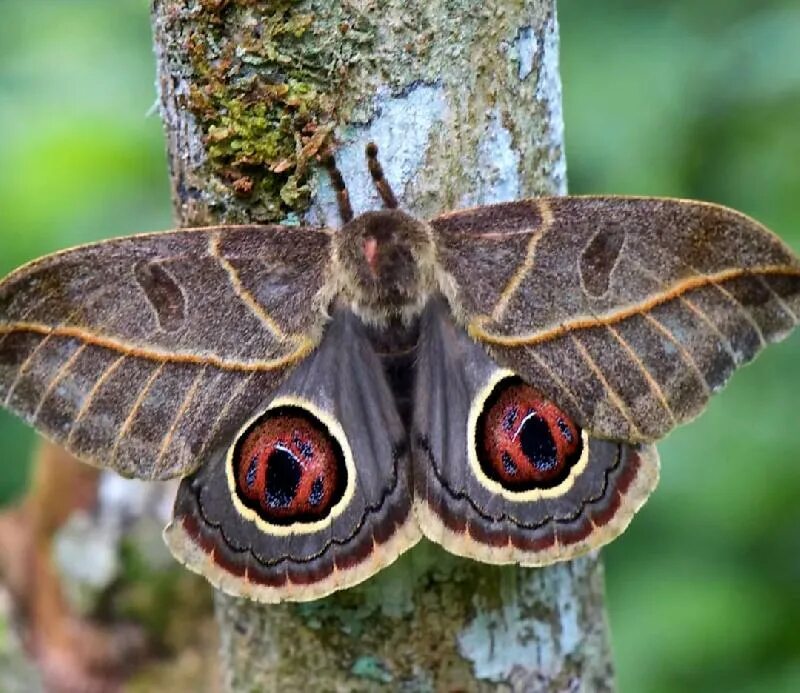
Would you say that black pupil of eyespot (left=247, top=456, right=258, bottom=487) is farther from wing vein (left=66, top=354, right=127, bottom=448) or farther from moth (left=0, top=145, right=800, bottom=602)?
wing vein (left=66, top=354, right=127, bottom=448)

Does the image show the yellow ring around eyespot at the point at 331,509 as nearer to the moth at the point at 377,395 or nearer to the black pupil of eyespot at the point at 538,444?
the moth at the point at 377,395

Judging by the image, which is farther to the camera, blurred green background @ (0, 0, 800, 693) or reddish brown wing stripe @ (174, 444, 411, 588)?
blurred green background @ (0, 0, 800, 693)

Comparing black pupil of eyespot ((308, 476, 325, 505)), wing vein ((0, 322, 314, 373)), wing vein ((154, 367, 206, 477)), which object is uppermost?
wing vein ((0, 322, 314, 373))

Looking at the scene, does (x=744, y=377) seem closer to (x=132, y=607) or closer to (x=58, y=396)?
(x=132, y=607)

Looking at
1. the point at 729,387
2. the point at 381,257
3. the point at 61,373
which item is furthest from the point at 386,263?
the point at 729,387

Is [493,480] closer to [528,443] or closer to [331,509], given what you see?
[528,443]

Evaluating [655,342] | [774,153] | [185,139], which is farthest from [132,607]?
[774,153]

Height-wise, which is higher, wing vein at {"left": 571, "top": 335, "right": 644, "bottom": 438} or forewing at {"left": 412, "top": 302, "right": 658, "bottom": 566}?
wing vein at {"left": 571, "top": 335, "right": 644, "bottom": 438}

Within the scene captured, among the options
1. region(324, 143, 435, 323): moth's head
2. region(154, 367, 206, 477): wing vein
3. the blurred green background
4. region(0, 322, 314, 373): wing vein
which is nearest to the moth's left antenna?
region(324, 143, 435, 323): moth's head
